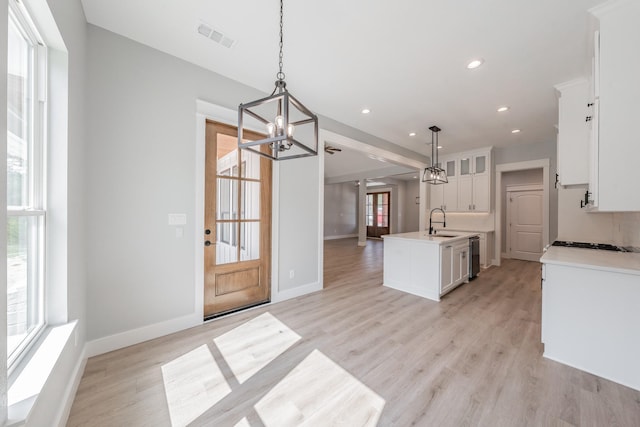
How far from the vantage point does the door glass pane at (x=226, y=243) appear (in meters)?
A: 2.83

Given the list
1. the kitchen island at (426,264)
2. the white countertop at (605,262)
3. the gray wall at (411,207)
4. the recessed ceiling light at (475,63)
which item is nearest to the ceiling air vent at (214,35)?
the recessed ceiling light at (475,63)

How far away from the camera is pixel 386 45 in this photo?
89.3 inches

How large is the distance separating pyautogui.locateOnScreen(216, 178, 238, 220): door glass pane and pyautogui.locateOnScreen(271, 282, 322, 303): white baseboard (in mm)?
1213

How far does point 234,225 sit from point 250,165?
787 mm

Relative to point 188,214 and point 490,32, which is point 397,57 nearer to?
point 490,32

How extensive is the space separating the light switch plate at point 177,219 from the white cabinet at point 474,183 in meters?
5.94

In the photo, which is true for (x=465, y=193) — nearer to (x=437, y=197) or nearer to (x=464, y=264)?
(x=437, y=197)

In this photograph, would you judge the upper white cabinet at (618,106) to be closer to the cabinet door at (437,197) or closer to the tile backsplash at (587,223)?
the tile backsplash at (587,223)

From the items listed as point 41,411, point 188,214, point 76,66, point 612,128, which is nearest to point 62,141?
point 76,66

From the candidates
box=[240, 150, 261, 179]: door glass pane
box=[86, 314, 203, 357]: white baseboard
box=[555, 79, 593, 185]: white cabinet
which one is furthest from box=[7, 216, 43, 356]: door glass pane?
box=[555, 79, 593, 185]: white cabinet

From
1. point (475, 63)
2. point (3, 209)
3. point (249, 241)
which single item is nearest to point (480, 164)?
point (475, 63)

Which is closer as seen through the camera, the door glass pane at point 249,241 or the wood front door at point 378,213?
the door glass pane at point 249,241

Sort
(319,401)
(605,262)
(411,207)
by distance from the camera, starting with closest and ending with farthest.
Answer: (319,401), (605,262), (411,207)

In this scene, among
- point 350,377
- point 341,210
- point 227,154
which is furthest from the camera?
point 341,210
